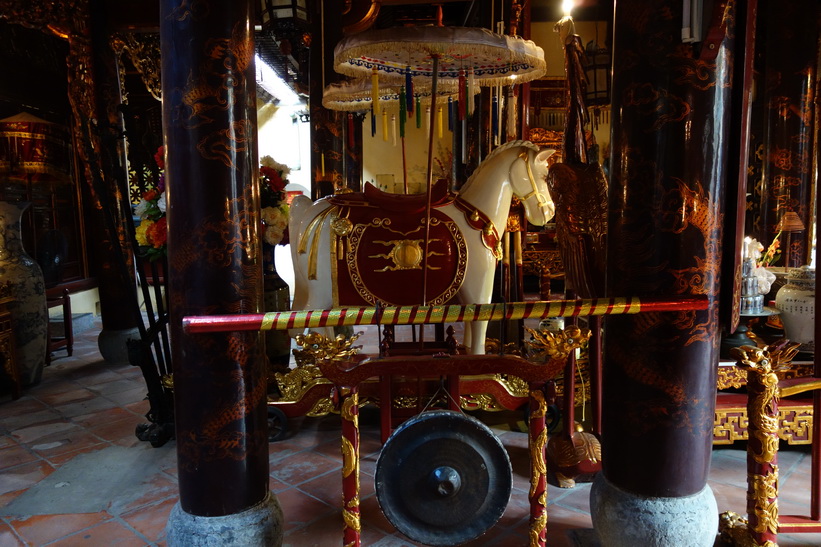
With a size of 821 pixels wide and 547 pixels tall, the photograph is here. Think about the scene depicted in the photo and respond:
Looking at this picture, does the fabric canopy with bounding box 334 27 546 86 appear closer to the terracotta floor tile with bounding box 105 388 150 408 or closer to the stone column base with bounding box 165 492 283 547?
the stone column base with bounding box 165 492 283 547

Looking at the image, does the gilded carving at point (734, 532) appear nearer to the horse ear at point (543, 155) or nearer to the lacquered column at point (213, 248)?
the lacquered column at point (213, 248)

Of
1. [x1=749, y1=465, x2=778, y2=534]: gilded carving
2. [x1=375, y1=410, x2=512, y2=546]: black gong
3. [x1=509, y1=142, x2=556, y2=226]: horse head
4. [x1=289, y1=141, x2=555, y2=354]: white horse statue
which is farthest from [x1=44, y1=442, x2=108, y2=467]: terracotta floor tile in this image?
[x1=749, y1=465, x2=778, y2=534]: gilded carving

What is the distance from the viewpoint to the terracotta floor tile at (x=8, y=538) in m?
2.66

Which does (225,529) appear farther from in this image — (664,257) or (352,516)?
(664,257)

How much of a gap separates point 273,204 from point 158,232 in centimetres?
105

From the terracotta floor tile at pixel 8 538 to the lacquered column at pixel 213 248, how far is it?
1.04 m

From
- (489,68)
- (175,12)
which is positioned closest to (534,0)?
(489,68)

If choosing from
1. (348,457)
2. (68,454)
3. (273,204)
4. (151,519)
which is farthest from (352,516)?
(273,204)

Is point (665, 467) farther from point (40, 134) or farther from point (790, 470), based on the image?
point (40, 134)

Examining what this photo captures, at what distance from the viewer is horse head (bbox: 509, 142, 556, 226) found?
166 inches

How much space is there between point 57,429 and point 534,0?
886 centimetres

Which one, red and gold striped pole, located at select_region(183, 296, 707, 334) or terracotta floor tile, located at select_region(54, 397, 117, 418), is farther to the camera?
terracotta floor tile, located at select_region(54, 397, 117, 418)

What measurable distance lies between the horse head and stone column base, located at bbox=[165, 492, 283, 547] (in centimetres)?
290

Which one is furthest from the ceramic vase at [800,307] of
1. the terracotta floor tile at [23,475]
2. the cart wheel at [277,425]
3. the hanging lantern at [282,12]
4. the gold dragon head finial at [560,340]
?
the terracotta floor tile at [23,475]
